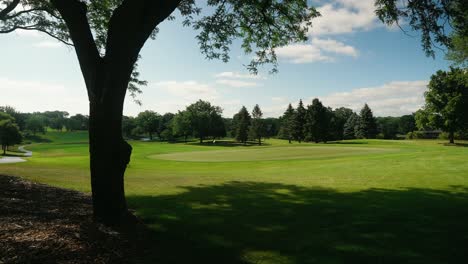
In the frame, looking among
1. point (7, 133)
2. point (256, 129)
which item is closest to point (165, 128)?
point (256, 129)

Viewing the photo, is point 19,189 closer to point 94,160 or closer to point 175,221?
point 94,160

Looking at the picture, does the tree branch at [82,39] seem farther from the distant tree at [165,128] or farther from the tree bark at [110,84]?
the distant tree at [165,128]

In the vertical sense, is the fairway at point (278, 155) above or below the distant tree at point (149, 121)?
below

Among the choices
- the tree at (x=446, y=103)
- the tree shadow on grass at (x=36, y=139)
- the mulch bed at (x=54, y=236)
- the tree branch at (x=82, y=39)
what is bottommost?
the tree shadow on grass at (x=36, y=139)

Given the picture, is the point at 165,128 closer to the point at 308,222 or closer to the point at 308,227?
the point at 308,222

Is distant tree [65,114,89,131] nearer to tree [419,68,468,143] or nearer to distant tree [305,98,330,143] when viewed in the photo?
distant tree [305,98,330,143]

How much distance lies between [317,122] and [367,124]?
2935cm

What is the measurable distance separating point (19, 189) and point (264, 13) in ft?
33.1

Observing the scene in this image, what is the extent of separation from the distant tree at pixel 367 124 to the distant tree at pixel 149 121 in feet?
285

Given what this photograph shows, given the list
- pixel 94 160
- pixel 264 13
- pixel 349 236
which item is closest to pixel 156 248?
pixel 94 160

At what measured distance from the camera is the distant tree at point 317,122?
76562 mm

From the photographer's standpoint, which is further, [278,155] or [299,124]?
[299,124]

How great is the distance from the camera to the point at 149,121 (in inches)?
5266

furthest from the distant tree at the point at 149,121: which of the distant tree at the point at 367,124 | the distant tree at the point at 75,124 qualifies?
the distant tree at the point at 367,124
